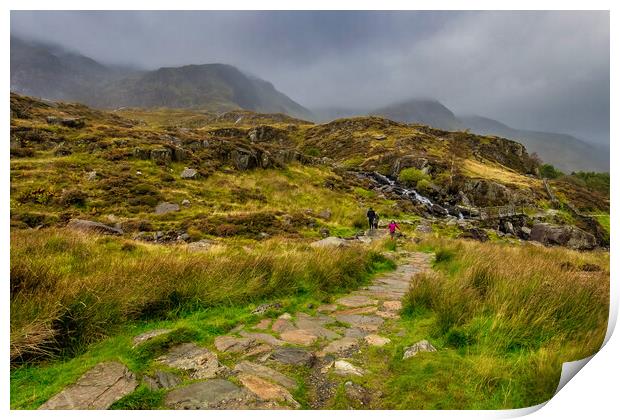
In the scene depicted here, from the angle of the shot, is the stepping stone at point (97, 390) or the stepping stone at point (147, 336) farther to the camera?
the stepping stone at point (147, 336)

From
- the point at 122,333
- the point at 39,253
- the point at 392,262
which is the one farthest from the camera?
the point at 392,262

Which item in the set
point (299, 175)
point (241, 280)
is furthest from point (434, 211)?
point (241, 280)

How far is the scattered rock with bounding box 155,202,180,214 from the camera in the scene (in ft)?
69.4

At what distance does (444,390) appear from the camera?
338 centimetres

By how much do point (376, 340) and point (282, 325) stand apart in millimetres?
1382

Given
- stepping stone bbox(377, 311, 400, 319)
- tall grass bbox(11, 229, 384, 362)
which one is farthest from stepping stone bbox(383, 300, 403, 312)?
tall grass bbox(11, 229, 384, 362)

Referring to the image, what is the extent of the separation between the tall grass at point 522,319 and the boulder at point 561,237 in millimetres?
25205

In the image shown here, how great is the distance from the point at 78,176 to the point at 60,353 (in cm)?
2509

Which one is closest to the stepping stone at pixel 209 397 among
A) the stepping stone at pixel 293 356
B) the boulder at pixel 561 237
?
the stepping stone at pixel 293 356

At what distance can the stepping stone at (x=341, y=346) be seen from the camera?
449cm

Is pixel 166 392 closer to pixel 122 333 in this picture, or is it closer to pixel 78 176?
pixel 122 333

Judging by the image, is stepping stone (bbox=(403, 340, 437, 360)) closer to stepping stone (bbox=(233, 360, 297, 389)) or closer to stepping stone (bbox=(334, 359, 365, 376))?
stepping stone (bbox=(334, 359, 365, 376))

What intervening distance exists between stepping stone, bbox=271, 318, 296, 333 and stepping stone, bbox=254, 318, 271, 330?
89mm

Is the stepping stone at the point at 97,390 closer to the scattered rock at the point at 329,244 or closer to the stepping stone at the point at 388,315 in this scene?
the stepping stone at the point at 388,315
